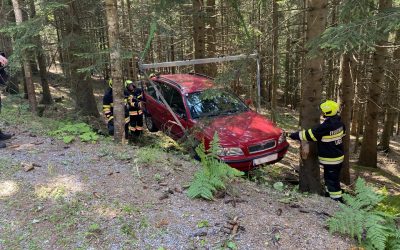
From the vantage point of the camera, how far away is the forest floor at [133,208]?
150 inches

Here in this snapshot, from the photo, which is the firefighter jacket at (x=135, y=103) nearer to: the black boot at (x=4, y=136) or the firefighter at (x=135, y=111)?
the firefighter at (x=135, y=111)

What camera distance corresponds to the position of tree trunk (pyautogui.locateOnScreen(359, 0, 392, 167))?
1020 cm

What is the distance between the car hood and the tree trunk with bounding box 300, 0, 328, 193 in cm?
119

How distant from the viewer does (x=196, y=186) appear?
4.76m

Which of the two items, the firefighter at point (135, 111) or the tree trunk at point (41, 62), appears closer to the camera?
the firefighter at point (135, 111)

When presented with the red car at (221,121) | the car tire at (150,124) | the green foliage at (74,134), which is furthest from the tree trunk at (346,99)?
the green foliage at (74,134)

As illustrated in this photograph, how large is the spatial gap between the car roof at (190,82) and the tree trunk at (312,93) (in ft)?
9.69

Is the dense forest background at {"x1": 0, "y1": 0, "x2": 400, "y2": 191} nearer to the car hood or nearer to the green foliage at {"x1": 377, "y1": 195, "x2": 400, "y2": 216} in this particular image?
the car hood

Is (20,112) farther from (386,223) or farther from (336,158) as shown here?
(386,223)

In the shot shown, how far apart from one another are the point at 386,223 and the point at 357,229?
691 mm

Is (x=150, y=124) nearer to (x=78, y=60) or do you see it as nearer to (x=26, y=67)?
(x=78, y=60)

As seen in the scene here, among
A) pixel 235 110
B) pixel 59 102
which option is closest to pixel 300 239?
pixel 235 110

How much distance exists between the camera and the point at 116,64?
272 inches

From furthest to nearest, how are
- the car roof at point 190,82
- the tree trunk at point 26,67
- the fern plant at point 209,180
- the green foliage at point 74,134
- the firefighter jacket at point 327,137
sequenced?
the tree trunk at point 26,67, the car roof at point 190,82, the green foliage at point 74,134, the firefighter jacket at point 327,137, the fern plant at point 209,180
